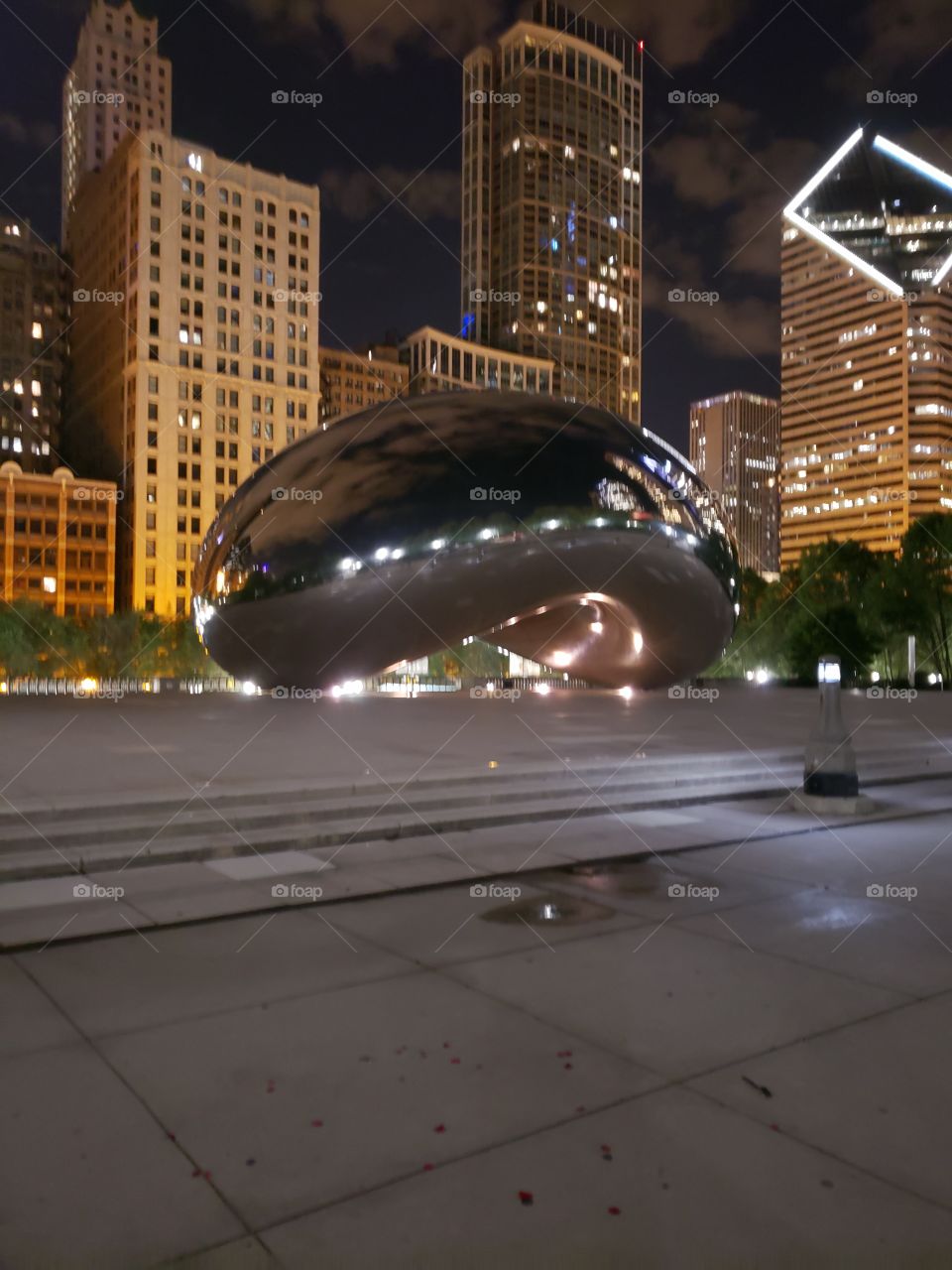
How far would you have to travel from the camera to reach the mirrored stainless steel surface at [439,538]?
1513cm

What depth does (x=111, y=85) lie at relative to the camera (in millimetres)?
151625

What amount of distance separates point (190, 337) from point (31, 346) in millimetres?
38678

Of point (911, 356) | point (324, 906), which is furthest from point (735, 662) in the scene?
point (911, 356)

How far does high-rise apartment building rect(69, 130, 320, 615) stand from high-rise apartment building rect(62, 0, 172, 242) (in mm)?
41871

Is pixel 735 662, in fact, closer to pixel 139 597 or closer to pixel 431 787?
pixel 431 787

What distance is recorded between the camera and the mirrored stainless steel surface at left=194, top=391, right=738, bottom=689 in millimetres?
15133

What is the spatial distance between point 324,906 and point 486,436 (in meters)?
11.4
